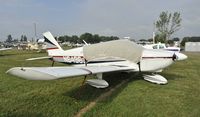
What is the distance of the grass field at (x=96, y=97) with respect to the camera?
19.2ft

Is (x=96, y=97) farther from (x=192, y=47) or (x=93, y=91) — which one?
(x=192, y=47)

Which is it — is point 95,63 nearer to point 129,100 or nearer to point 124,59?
point 124,59

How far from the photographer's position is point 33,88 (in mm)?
8102

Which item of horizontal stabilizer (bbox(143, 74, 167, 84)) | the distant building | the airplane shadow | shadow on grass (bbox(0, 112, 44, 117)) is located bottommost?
shadow on grass (bbox(0, 112, 44, 117))

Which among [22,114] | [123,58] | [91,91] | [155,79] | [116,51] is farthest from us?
[116,51]

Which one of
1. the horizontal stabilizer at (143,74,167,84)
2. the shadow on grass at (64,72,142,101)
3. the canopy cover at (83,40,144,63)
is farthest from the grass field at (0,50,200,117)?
the canopy cover at (83,40,144,63)

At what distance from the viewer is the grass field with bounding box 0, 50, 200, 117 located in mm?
5840

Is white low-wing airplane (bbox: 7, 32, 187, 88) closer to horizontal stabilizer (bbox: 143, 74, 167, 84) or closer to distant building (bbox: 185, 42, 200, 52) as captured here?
horizontal stabilizer (bbox: 143, 74, 167, 84)

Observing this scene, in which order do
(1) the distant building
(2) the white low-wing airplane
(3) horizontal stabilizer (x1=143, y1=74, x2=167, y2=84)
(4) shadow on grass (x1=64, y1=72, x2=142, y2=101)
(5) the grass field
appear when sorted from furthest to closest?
(1) the distant building
(3) horizontal stabilizer (x1=143, y1=74, x2=167, y2=84)
(2) the white low-wing airplane
(4) shadow on grass (x1=64, y1=72, x2=142, y2=101)
(5) the grass field

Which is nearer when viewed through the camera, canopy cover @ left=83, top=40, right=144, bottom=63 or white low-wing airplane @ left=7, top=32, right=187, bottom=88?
white low-wing airplane @ left=7, top=32, right=187, bottom=88

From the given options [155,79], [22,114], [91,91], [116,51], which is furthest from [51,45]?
[22,114]

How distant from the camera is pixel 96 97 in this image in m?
7.23

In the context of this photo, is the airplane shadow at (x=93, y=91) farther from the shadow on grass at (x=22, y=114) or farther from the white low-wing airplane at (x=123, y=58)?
the shadow on grass at (x=22, y=114)

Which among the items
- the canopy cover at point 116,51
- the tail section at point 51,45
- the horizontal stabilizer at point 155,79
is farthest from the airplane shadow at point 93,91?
the tail section at point 51,45
